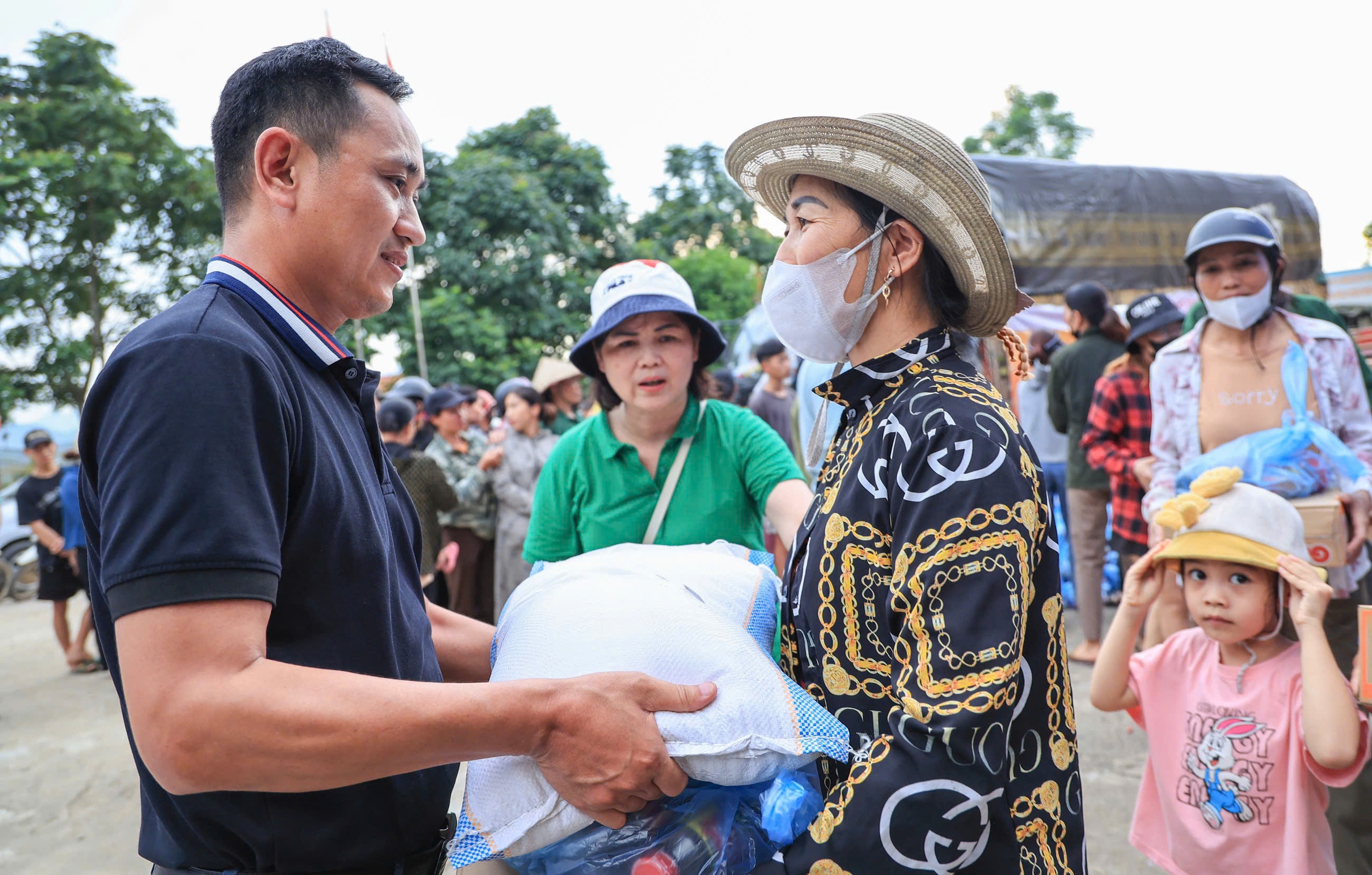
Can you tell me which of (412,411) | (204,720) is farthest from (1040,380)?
(204,720)

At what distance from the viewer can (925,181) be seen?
1.48m

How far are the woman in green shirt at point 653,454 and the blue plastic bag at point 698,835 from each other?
1.25m

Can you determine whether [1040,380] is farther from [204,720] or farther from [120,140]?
[120,140]

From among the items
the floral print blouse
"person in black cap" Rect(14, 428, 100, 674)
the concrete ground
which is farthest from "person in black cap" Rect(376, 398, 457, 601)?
the floral print blouse

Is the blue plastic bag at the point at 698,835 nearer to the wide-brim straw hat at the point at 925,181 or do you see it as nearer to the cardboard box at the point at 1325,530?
the wide-brim straw hat at the point at 925,181

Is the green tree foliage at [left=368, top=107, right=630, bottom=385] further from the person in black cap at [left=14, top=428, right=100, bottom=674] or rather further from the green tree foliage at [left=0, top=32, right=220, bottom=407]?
the person in black cap at [left=14, top=428, right=100, bottom=674]

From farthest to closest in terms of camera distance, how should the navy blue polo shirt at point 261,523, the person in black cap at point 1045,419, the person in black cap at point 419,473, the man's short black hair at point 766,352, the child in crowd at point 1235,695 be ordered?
the man's short black hair at point 766,352 → the person in black cap at point 1045,419 → the person in black cap at point 419,473 → the child in crowd at point 1235,695 → the navy blue polo shirt at point 261,523

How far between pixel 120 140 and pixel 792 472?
58.0 ft

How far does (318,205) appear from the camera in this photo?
1420 millimetres

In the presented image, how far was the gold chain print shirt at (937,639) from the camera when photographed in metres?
1.18

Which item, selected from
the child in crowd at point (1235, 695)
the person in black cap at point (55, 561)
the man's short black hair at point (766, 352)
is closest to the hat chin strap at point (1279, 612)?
the child in crowd at point (1235, 695)

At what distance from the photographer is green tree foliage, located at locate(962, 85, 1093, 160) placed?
32719 millimetres

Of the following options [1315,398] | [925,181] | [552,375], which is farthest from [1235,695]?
[552,375]

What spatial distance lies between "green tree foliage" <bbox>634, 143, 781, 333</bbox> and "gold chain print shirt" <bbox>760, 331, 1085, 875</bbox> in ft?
81.0
